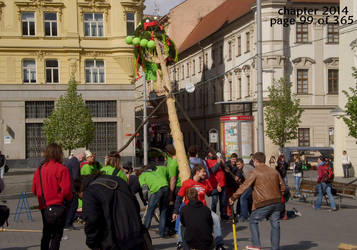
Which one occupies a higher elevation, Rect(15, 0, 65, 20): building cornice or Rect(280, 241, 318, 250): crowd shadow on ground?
Rect(15, 0, 65, 20): building cornice

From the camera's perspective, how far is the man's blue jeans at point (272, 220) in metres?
9.49

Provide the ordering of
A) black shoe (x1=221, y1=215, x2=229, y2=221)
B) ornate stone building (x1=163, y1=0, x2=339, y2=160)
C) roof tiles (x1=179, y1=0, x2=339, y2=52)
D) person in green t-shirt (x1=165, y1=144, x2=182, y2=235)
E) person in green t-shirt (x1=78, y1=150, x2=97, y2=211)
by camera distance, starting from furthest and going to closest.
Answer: roof tiles (x1=179, y1=0, x2=339, y2=52) → ornate stone building (x1=163, y1=0, x2=339, y2=160) → black shoe (x1=221, y1=215, x2=229, y2=221) → person in green t-shirt (x1=78, y1=150, x2=97, y2=211) → person in green t-shirt (x1=165, y1=144, x2=182, y2=235)

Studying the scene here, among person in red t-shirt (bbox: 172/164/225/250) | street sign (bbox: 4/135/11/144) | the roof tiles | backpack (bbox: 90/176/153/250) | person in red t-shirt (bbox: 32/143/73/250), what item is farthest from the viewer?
the roof tiles

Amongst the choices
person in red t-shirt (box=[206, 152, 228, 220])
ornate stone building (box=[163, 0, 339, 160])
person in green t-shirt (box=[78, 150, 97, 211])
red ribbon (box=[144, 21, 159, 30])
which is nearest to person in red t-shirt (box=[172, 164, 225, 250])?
person in red t-shirt (box=[206, 152, 228, 220])

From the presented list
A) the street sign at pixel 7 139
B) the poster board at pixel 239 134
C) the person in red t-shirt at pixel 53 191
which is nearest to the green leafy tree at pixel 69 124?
the street sign at pixel 7 139

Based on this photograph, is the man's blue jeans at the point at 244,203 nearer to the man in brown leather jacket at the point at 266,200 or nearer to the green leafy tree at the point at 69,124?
the man in brown leather jacket at the point at 266,200

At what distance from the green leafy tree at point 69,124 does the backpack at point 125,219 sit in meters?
34.0

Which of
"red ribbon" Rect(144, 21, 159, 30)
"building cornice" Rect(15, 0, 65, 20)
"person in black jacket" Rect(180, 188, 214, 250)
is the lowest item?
"person in black jacket" Rect(180, 188, 214, 250)

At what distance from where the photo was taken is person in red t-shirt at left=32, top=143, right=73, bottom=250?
8352 mm

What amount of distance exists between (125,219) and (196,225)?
112 inches

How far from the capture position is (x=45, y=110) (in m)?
44.1

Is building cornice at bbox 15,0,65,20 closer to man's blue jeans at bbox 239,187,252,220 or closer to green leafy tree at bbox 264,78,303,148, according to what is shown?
green leafy tree at bbox 264,78,303,148

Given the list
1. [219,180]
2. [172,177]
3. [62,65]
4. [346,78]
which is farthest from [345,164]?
[62,65]

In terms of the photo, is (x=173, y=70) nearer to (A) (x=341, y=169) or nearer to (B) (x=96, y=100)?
(B) (x=96, y=100)
